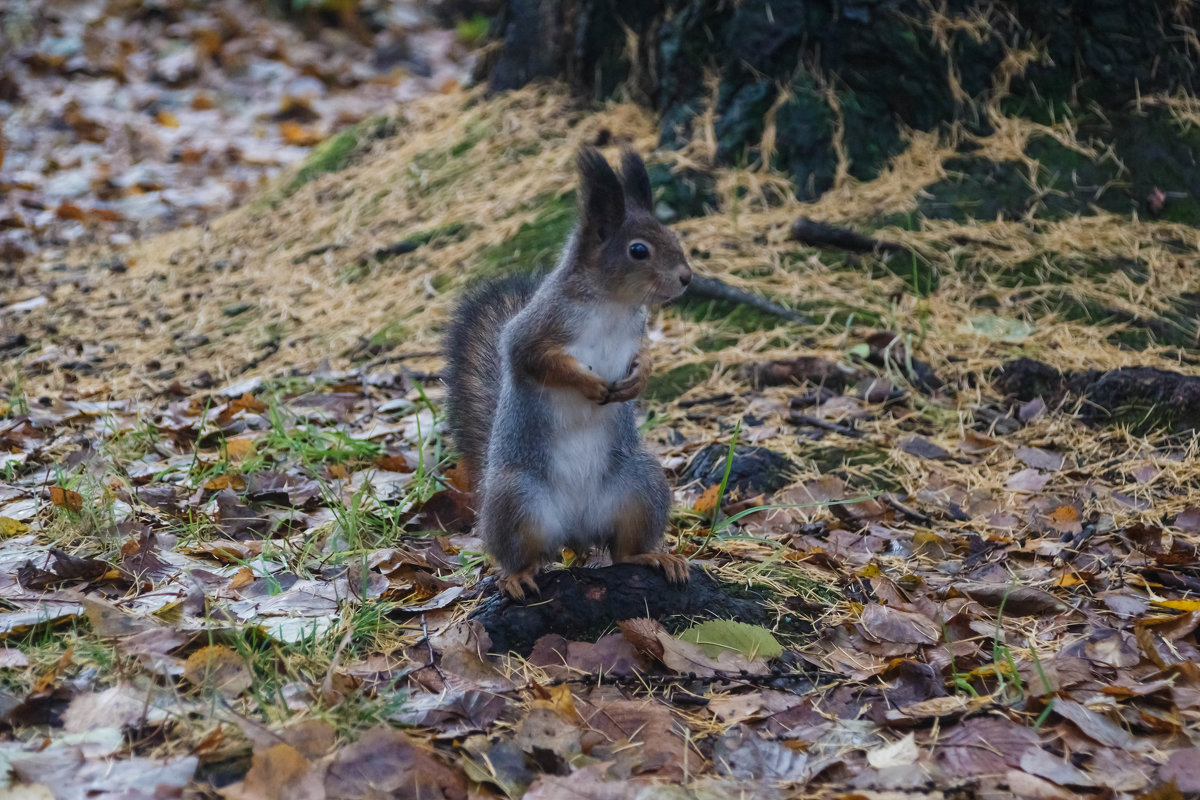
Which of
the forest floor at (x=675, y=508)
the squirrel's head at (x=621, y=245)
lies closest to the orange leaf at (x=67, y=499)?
the forest floor at (x=675, y=508)

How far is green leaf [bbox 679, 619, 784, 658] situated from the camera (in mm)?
2162

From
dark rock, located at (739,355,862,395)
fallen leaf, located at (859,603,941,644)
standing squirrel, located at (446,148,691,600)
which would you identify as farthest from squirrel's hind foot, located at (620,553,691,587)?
dark rock, located at (739,355,862,395)

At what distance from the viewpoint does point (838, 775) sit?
179cm

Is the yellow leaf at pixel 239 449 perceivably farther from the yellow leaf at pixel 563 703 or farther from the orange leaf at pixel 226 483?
the yellow leaf at pixel 563 703

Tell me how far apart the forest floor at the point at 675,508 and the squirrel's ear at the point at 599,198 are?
659mm

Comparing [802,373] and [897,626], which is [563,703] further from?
[802,373]

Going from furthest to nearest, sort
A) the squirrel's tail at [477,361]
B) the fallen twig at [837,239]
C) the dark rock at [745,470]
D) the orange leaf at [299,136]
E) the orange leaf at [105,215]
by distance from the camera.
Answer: the orange leaf at [299,136] < the orange leaf at [105,215] < the fallen twig at [837,239] < the dark rock at [745,470] < the squirrel's tail at [477,361]

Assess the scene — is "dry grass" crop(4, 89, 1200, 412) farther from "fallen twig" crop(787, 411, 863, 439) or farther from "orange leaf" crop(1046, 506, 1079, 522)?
"orange leaf" crop(1046, 506, 1079, 522)

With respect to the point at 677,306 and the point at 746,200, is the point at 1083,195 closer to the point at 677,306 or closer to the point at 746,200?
the point at 746,200

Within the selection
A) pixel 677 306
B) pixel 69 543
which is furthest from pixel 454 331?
Answer: pixel 677 306

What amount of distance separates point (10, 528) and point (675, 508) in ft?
5.24

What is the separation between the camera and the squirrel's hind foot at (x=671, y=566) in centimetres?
231

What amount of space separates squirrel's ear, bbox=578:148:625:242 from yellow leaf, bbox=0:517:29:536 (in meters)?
1.49

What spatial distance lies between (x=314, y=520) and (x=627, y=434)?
36.6 inches
